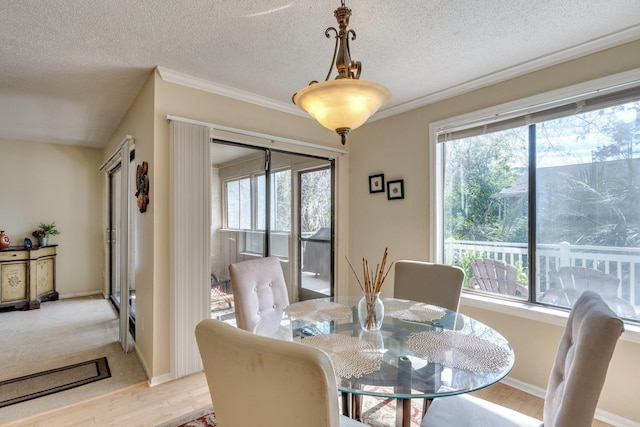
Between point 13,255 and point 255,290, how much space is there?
435 cm

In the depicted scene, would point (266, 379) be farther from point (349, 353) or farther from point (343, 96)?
point (343, 96)

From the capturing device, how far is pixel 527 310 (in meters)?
2.38

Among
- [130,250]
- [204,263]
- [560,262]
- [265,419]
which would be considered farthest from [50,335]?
[560,262]

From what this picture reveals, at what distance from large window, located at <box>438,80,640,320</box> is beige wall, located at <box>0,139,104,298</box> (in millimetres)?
5478

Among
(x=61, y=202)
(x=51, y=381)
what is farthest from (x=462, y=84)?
(x=61, y=202)

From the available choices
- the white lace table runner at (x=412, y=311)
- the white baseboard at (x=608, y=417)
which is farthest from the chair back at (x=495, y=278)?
the white lace table runner at (x=412, y=311)

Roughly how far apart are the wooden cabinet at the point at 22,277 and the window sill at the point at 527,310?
5.59 meters

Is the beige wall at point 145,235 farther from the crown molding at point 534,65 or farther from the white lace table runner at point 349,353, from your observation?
the crown molding at point 534,65

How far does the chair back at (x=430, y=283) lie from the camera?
2160 mm

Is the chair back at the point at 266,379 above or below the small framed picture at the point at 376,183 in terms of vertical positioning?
below

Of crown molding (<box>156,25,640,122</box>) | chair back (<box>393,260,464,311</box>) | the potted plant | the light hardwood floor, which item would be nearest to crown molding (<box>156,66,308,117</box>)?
crown molding (<box>156,25,640,122</box>)

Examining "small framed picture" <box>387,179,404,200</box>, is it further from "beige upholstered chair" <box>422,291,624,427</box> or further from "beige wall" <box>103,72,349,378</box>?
"beige upholstered chair" <box>422,291,624,427</box>

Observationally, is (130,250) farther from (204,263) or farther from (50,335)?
(50,335)

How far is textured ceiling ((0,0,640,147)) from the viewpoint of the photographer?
174 cm
